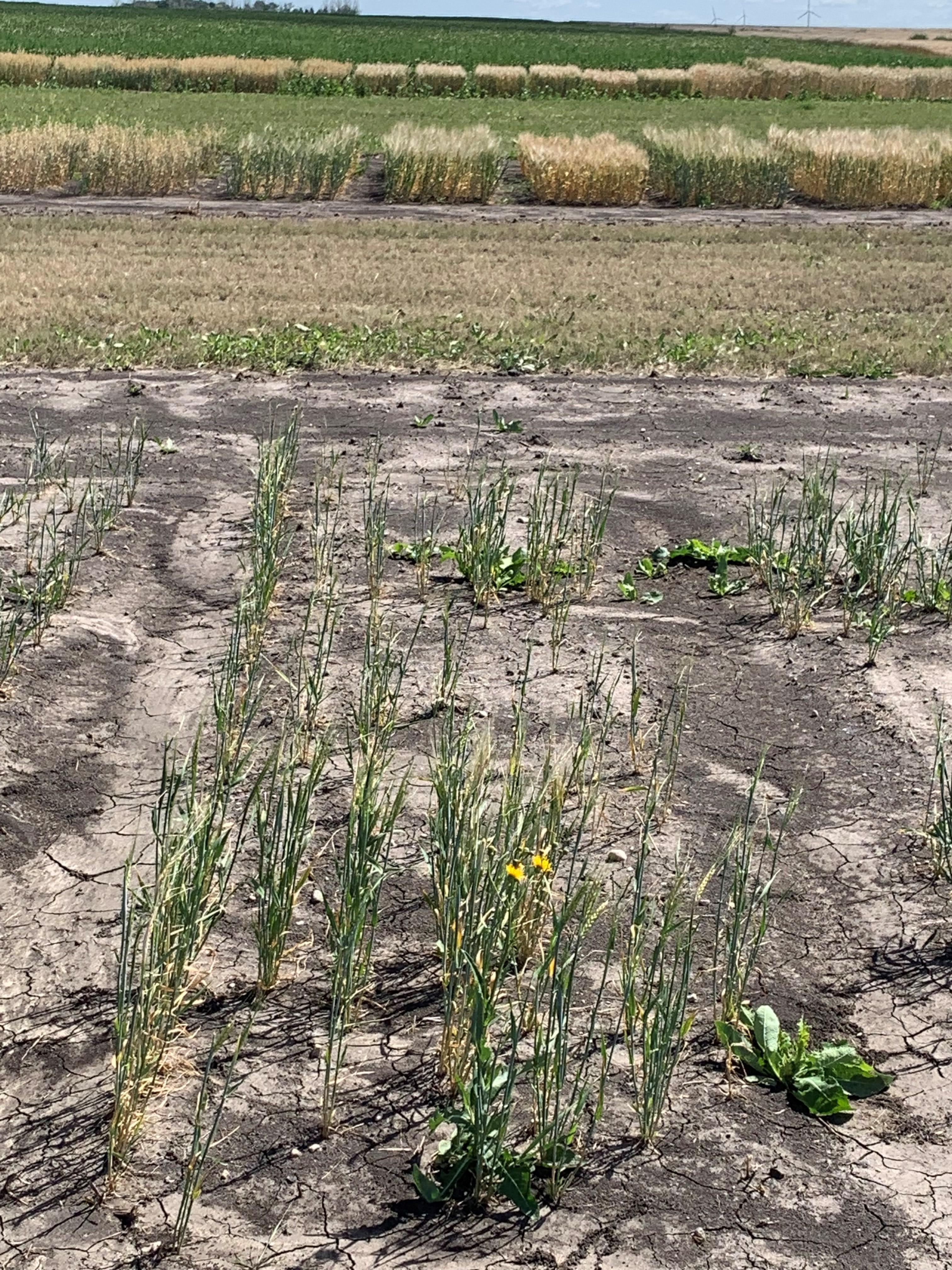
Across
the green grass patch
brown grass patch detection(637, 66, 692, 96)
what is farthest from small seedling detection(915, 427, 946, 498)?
brown grass patch detection(637, 66, 692, 96)

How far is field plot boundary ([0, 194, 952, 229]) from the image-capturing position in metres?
17.7

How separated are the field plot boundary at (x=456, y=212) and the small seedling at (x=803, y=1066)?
49.5 feet

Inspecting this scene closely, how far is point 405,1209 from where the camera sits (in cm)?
284

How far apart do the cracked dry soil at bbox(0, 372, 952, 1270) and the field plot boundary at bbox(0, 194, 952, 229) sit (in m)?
10.9

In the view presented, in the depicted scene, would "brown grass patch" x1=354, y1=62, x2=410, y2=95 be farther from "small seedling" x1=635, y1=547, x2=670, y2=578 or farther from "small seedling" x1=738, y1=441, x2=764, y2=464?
"small seedling" x1=635, y1=547, x2=670, y2=578

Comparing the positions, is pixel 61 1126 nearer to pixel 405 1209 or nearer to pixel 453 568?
pixel 405 1209

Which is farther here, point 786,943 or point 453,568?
point 453,568

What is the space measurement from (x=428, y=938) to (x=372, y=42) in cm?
5163

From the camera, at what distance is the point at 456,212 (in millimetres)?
18891

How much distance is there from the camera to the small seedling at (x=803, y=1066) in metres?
3.14

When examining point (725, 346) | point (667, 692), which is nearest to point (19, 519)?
point (667, 692)

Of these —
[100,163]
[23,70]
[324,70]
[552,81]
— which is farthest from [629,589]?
[552,81]

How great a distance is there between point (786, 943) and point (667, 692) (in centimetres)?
150

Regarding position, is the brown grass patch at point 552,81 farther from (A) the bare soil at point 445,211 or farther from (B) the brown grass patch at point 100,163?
(B) the brown grass patch at point 100,163
